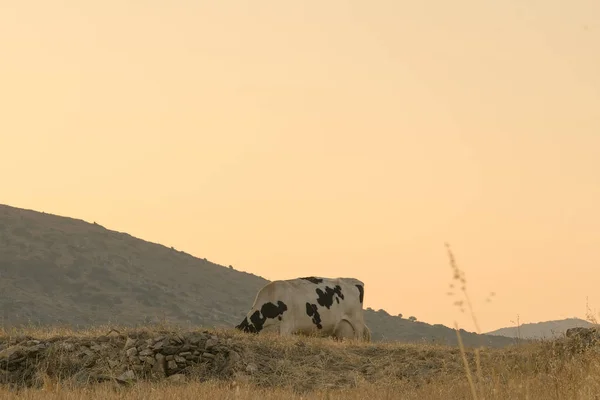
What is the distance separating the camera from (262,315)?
25422mm

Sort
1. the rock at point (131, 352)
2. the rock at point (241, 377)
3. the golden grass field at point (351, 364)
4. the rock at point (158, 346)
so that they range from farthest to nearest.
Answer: the rock at point (158, 346) < the rock at point (131, 352) < the rock at point (241, 377) < the golden grass field at point (351, 364)

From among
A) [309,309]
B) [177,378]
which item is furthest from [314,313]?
[177,378]

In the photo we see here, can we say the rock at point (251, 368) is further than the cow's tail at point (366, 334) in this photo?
No

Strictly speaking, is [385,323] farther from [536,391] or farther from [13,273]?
[536,391]

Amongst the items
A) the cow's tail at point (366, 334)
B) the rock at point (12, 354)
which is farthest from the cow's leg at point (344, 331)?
the rock at point (12, 354)

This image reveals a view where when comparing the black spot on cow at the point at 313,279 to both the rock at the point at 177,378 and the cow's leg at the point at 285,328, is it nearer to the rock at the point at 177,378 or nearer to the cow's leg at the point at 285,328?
the cow's leg at the point at 285,328

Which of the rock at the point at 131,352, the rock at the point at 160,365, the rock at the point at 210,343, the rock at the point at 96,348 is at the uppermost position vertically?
Result: the rock at the point at 210,343

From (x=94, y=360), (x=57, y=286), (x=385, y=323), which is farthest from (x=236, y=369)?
(x=385, y=323)

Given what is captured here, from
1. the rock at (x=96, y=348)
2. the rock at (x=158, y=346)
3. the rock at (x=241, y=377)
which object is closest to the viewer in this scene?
the rock at (x=241, y=377)

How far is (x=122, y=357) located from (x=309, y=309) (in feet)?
25.2

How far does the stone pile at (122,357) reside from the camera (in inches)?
747

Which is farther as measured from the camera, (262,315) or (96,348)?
(262,315)

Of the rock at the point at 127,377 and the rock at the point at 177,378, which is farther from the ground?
the rock at the point at 177,378

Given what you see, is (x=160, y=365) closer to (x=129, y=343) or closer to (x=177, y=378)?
(x=129, y=343)
